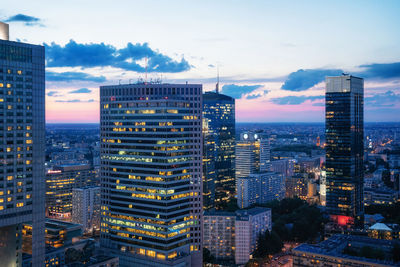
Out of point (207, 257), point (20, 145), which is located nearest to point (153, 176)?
point (20, 145)

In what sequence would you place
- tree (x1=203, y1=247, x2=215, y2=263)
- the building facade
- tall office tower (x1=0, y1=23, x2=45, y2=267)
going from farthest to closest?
1. the building facade
2. tree (x1=203, y1=247, x2=215, y2=263)
3. tall office tower (x1=0, y1=23, x2=45, y2=267)

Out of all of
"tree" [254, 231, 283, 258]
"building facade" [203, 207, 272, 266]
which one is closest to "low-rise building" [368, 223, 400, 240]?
"tree" [254, 231, 283, 258]

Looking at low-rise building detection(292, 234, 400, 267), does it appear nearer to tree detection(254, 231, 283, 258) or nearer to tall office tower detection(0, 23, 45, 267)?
tree detection(254, 231, 283, 258)

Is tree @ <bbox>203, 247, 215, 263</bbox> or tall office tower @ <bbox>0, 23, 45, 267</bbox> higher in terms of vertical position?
tall office tower @ <bbox>0, 23, 45, 267</bbox>

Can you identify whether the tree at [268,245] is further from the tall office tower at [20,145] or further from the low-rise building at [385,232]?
the tall office tower at [20,145]

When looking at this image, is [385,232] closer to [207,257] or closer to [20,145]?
[207,257]

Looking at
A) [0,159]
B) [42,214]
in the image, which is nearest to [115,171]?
[42,214]

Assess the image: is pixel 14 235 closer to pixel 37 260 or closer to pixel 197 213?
pixel 37 260
